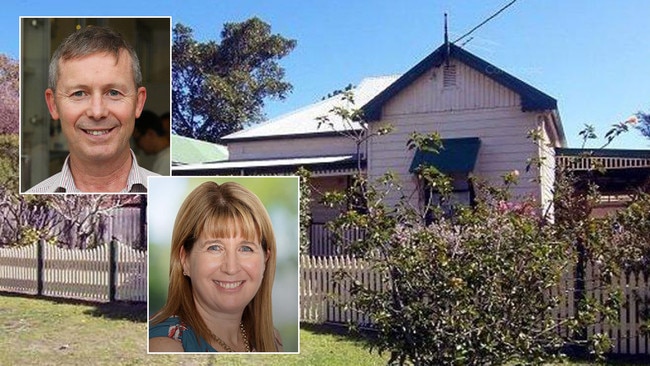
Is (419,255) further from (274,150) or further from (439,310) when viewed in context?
(274,150)

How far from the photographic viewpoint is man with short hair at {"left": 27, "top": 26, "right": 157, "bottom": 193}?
6191mm

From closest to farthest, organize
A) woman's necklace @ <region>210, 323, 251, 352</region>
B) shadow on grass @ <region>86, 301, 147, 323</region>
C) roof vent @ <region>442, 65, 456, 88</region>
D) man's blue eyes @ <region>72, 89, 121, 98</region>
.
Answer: woman's necklace @ <region>210, 323, 251, 352</region> → man's blue eyes @ <region>72, 89, 121, 98</region> → shadow on grass @ <region>86, 301, 147, 323</region> → roof vent @ <region>442, 65, 456, 88</region>

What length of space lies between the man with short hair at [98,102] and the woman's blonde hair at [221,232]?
3.41 feet

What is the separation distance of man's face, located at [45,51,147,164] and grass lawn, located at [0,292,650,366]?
2297 millimetres

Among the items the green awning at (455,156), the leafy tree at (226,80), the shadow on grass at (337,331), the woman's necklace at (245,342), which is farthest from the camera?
the leafy tree at (226,80)

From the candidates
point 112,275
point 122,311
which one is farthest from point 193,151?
point 122,311

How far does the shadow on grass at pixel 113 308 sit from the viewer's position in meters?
10.3

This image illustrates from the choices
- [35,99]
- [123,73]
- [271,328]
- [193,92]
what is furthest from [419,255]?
[193,92]

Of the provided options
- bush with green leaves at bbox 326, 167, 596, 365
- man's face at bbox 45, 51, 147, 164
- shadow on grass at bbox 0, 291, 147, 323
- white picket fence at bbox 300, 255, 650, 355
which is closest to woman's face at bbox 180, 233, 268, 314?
white picket fence at bbox 300, 255, 650, 355

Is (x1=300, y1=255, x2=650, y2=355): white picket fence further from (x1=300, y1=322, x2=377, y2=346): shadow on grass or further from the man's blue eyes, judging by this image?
the man's blue eyes

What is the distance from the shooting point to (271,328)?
19.1 ft

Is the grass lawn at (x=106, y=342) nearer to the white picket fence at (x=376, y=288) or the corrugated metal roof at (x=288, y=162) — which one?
the white picket fence at (x=376, y=288)

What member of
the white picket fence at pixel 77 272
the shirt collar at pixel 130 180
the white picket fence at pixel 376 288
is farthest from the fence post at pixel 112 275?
the shirt collar at pixel 130 180

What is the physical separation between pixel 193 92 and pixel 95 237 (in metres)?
5.67
